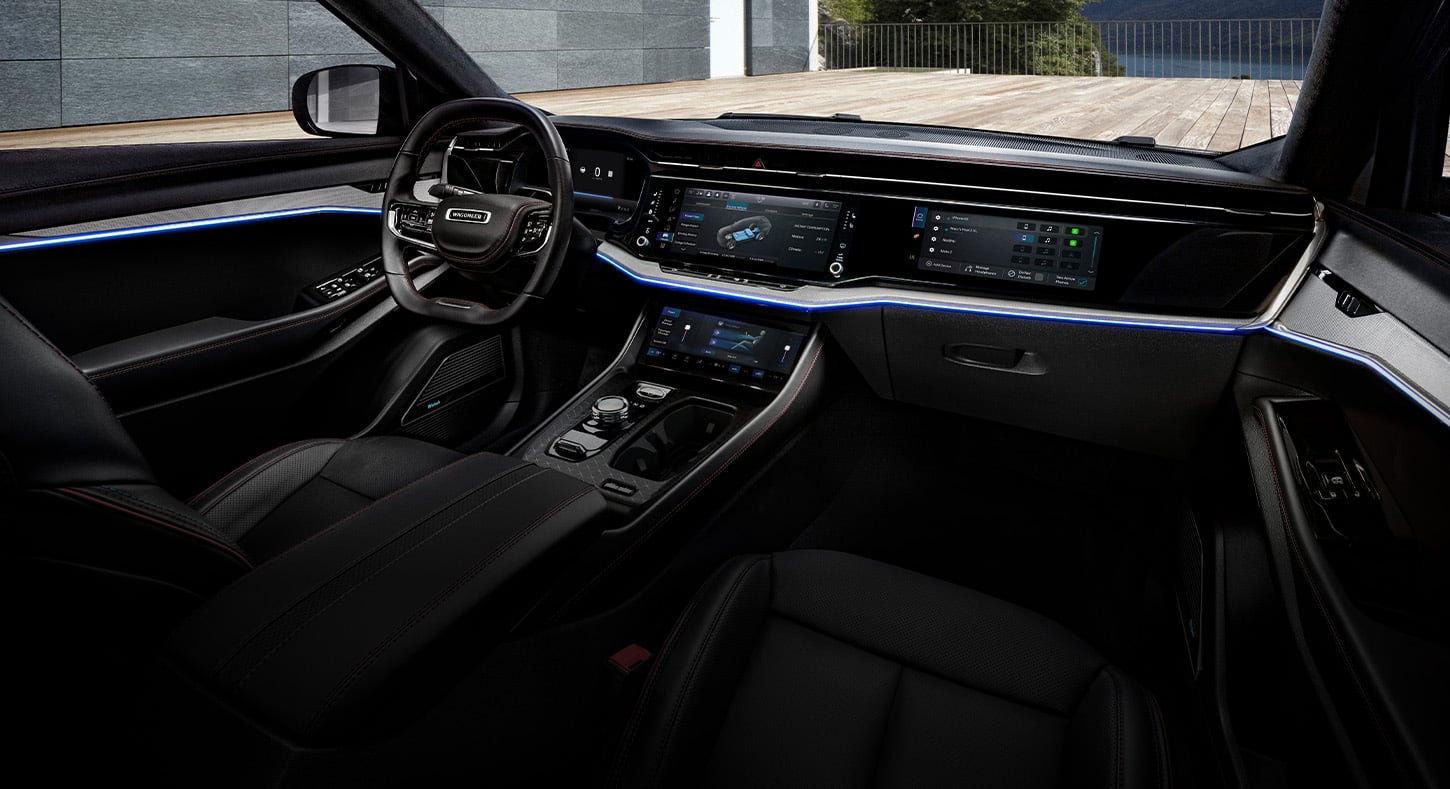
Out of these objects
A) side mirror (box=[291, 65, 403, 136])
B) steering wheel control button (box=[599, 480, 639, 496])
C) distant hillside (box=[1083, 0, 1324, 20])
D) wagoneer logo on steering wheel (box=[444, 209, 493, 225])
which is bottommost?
steering wheel control button (box=[599, 480, 639, 496])

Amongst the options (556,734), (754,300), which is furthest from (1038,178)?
(556,734)

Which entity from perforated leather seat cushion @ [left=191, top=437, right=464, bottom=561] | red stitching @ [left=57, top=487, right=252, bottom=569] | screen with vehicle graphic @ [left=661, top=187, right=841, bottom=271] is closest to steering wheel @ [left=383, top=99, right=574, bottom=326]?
perforated leather seat cushion @ [left=191, top=437, right=464, bottom=561]

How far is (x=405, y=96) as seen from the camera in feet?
7.81

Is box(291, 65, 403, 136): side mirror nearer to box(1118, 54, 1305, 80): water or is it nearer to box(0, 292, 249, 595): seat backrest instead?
box(0, 292, 249, 595): seat backrest

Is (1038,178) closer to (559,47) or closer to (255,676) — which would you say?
(255,676)

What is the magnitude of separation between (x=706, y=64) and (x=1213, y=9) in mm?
10027

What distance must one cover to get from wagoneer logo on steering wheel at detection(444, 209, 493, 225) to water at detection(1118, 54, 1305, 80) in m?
1.46

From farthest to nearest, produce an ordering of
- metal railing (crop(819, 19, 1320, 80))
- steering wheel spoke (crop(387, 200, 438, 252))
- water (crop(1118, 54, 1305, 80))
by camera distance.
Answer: metal railing (crop(819, 19, 1320, 80)) → steering wheel spoke (crop(387, 200, 438, 252)) → water (crop(1118, 54, 1305, 80))

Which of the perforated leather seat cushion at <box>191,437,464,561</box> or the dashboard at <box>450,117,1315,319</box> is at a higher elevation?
the dashboard at <box>450,117,1315,319</box>

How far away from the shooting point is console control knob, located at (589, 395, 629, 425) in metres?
1.92

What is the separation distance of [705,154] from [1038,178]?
772 millimetres

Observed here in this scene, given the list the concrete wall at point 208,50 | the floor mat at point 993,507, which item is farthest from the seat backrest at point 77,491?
the concrete wall at point 208,50

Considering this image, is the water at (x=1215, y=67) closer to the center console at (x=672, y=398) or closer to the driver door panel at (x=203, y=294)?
the center console at (x=672, y=398)

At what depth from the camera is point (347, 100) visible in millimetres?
2312
